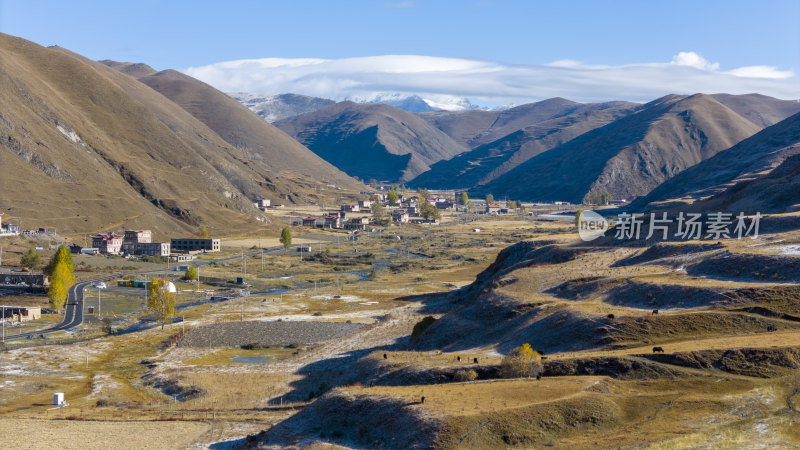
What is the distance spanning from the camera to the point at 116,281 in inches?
5842

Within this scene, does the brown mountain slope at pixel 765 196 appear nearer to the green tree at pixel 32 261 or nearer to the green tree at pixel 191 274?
the green tree at pixel 191 274

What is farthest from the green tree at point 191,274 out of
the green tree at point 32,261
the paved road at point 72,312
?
the green tree at point 32,261

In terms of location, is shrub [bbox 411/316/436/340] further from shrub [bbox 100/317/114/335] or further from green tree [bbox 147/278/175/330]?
shrub [bbox 100/317/114/335]

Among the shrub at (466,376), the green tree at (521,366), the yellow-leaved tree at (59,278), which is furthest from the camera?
the yellow-leaved tree at (59,278)

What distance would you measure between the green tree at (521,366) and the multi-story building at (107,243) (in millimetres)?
144149

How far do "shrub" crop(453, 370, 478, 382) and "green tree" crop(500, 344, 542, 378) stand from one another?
2030mm

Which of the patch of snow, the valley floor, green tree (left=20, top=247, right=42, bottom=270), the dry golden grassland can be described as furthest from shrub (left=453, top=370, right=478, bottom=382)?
green tree (left=20, top=247, right=42, bottom=270)

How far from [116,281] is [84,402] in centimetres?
8179

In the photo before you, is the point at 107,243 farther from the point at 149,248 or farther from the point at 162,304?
the point at 162,304

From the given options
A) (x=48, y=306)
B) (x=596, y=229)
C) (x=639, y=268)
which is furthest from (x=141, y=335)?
(x=596, y=229)

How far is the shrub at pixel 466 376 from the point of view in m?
58.3

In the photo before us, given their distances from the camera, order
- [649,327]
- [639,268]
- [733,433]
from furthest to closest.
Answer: [639,268] → [649,327] → [733,433]

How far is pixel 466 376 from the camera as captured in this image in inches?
2307

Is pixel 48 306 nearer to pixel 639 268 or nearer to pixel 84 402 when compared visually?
A: pixel 84 402
